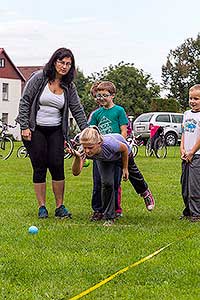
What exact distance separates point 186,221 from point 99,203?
1036mm

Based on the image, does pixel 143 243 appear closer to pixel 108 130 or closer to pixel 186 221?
pixel 186 221

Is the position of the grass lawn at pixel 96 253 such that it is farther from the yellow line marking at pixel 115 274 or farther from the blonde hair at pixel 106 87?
the blonde hair at pixel 106 87

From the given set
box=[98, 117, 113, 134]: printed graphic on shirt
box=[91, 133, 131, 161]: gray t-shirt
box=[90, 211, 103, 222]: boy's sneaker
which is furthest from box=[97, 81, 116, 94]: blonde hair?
box=[90, 211, 103, 222]: boy's sneaker

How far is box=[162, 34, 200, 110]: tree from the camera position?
6300 cm

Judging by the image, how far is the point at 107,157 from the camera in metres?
7.66

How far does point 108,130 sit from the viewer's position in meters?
8.30

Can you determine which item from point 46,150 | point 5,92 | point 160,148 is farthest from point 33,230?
point 5,92

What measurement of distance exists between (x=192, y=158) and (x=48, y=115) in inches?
67.3

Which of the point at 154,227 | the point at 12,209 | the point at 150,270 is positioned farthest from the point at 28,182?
the point at 150,270

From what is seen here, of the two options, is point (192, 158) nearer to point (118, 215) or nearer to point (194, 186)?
point (194, 186)

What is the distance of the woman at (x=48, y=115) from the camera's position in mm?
8242

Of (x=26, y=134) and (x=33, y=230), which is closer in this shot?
(x=33, y=230)

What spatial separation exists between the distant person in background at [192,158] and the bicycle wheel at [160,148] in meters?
15.2

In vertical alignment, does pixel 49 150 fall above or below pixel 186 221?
above
